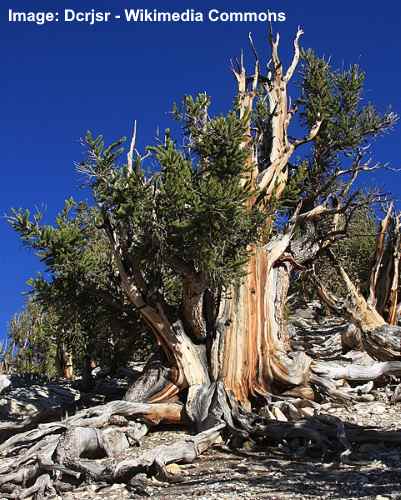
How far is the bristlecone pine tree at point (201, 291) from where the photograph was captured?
6.33 m

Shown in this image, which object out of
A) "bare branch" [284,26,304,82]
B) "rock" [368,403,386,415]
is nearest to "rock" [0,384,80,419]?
"rock" [368,403,386,415]

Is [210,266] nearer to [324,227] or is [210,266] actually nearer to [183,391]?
[183,391]

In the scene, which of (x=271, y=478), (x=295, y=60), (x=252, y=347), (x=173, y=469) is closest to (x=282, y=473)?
(x=271, y=478)

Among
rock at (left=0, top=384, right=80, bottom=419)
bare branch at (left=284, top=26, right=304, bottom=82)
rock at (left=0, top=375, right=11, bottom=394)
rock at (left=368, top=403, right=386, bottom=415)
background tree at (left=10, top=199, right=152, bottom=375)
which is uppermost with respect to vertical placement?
bare branch at (left=284, top=26, right=304, bottom=82)

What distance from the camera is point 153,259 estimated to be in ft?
24.4

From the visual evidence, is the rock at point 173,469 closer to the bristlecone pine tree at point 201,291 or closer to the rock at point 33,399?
the bristlecone pine tree at point 201,291

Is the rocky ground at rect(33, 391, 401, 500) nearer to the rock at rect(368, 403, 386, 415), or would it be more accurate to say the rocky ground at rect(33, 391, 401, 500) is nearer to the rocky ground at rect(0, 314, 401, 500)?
the rocky ground at rect(0, 314, 401, 500)

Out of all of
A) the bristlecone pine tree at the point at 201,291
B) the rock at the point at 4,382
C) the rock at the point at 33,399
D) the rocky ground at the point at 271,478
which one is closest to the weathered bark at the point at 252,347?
the bristlecone pine tree at the point at 201,291

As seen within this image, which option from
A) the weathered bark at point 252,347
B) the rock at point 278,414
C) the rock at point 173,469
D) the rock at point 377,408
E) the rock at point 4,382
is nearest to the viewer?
the rock at point 173,469

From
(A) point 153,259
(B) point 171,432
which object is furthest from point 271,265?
(B) point 171,432

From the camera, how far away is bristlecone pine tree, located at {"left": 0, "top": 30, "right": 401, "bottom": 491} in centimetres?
633

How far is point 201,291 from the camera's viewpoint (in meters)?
7.29

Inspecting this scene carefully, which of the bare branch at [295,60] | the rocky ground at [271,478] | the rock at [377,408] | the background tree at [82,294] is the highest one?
the bare branch at [295,60]

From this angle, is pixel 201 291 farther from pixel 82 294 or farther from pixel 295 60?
pixel 295 60
